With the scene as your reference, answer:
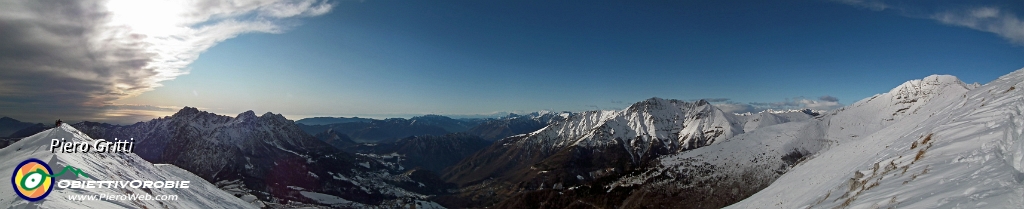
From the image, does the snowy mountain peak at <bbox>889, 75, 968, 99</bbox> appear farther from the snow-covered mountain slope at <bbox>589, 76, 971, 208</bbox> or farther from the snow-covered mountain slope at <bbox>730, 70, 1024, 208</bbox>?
the snow-covered mountain slope at <bbox>730, 70, 1024, 208</bbox>

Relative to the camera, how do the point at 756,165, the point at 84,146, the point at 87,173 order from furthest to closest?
the point at 756,165, the point at 84,146, the point at 87,173

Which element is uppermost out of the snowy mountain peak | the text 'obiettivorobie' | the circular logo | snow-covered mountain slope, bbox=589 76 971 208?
the snowy mountain peak

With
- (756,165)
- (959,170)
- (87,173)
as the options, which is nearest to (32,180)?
(87,173)

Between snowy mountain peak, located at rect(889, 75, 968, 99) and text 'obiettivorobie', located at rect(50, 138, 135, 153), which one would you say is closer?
text 'obiettivorobie', located at rect(50, 138, 135, 153)

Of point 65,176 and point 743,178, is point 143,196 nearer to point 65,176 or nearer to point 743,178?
point 65,176

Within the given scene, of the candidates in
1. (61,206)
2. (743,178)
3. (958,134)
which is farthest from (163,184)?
(743,178)

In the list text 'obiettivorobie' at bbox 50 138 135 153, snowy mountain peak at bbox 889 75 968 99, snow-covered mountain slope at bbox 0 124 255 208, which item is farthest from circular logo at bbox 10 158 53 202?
snowy mountain peak at bbox 889 75 968 99

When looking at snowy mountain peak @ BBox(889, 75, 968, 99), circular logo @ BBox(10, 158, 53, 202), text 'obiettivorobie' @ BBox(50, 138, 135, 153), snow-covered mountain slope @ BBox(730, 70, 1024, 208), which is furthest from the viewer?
snowy mountain peak @ BBox(889, 75, 968, 99)

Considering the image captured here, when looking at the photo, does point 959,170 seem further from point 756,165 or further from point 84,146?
point 756,165

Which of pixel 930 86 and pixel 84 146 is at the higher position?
pixel 930 86
